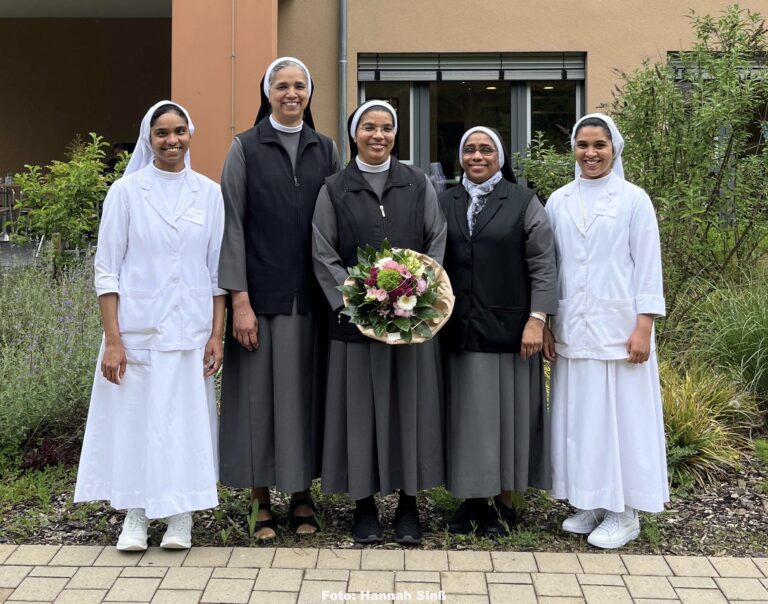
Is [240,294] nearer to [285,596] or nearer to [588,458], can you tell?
[285,596]

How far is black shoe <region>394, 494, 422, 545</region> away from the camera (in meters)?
4.53

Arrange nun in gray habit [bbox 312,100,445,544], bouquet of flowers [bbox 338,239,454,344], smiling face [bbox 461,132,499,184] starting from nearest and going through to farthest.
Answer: bouquet of flowers [bbox 338,239,454,344], nun in gray habit [bbox 312,100,445,544], smiling face [bbox 461,132,499,184]

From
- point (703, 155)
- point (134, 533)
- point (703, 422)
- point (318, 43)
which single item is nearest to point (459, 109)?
point (318, 43)

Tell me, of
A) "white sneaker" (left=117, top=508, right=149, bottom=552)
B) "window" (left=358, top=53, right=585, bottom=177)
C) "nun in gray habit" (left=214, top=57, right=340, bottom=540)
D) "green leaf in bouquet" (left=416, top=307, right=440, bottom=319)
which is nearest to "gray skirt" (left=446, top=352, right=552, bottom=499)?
"green leaf in bouquet" (left=416, top=307, right=440, bottom=319)

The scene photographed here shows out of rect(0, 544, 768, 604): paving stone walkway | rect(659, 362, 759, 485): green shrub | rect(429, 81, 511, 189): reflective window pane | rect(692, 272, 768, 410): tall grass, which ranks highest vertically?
rect(429, 81, 511, 189): reflective window pane

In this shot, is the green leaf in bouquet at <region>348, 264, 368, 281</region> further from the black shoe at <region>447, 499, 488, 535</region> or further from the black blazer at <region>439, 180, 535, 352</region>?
the black shoe at <region>447, 499, 488, 535</region>

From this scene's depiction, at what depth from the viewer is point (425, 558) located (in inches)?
171

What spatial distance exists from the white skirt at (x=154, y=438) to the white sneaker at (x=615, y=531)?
6.41 feet

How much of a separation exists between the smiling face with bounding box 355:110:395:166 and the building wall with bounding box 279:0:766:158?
718cm

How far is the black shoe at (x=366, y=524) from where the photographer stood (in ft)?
14.8

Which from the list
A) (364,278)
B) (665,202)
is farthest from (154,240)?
(665,202)

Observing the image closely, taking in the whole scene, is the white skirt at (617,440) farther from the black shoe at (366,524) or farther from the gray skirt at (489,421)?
the black shoe at (366,524)

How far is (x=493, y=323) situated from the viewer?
4.45m

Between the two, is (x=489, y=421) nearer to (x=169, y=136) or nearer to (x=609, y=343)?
(x=609, y=343)
